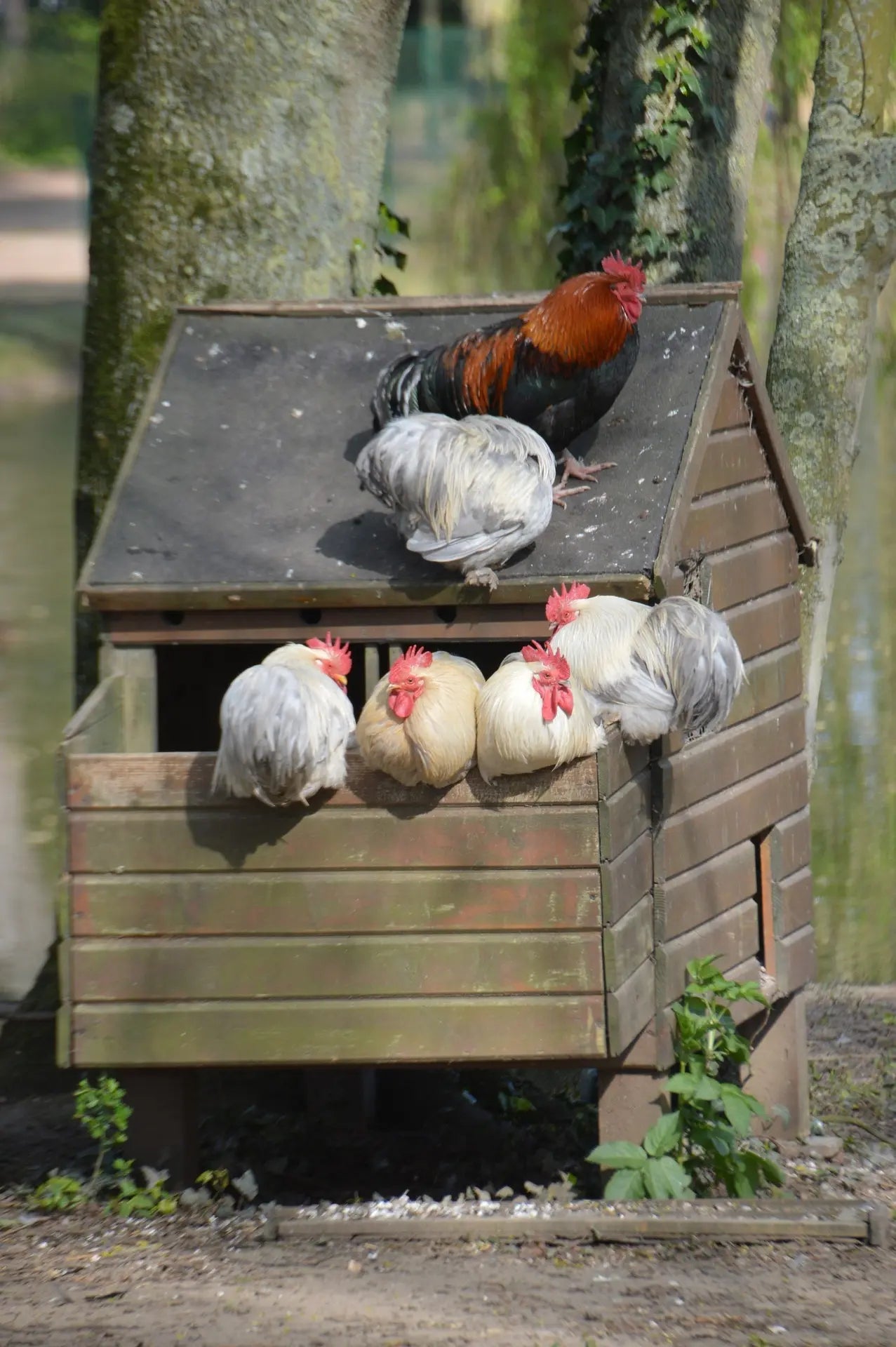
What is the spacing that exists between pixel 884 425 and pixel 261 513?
698 inches

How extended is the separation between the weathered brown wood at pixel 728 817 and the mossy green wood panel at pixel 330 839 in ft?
1.64

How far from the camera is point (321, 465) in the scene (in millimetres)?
4418

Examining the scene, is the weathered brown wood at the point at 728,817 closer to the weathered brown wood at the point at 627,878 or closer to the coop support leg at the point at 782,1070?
the weathered brown wood at the point at 627,878

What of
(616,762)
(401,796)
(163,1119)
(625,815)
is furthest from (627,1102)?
(163,1119)

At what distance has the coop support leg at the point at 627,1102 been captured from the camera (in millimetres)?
4051

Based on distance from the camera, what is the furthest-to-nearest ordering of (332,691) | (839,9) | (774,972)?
(839,9) < (774,972) < (332,691)

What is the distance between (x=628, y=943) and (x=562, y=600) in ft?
2.61

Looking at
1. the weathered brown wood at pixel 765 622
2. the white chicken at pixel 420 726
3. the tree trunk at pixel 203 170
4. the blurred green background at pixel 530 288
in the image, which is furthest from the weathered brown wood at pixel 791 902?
the tree trunk at pixel 203 170

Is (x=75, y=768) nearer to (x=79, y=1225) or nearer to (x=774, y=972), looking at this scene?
(x=79, y=1225)

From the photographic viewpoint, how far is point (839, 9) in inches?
222

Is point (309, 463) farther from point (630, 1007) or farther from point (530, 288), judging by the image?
point (530, 288)

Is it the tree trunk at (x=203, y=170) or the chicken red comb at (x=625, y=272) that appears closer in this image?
the chicken red comb at (x=625, y=272)

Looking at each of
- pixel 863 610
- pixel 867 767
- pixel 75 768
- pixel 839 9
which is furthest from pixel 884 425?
pixel 75 768

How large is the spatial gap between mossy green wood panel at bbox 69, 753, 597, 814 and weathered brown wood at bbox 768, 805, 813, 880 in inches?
49.0
